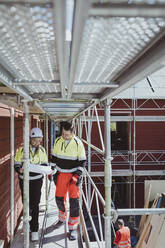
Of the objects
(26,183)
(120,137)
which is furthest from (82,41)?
(120,137)

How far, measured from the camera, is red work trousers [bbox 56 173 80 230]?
2.89 m

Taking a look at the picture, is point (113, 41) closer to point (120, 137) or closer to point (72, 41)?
point (72, 41)

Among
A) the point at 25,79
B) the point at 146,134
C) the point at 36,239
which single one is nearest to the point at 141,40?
the point at 25,79

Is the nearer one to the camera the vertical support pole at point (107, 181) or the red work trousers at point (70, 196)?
the vertical support pole at point (107, 181)

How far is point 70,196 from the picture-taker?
296 centimetres

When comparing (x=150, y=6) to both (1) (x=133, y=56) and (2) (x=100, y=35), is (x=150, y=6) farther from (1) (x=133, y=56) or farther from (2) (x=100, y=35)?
(1) (x=133, y=56)

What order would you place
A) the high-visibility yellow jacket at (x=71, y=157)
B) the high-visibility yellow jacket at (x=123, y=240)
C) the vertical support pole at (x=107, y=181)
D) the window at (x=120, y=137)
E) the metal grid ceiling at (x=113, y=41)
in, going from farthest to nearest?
the window at (x=120, y=137), the high-visibility yellow jacket at (x=123, y=240), the high-visibility yellow jacket at (x=71, y=157), the vertical support pole at (x=107, y=181), the metal grid ceiling at (x=113, y=41)

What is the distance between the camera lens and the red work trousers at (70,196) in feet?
9.48

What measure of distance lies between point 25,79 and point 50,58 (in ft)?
1.38

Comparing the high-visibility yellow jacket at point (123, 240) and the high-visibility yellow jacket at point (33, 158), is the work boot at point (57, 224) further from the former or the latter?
the high-visibility yellow jacket at point (123, 240)

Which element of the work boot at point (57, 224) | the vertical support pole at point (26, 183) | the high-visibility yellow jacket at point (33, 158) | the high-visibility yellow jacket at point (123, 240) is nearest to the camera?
the vertical support pole at point (26, 183)

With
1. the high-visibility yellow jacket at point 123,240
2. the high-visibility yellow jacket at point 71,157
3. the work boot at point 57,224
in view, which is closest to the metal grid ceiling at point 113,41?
the high-visibility yellow jacket at point 71,157

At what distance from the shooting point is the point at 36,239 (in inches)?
115

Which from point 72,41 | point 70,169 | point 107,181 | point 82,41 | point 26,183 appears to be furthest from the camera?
point 70,169
